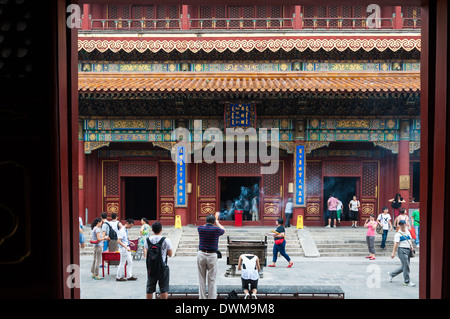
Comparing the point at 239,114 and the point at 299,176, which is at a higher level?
the point at 239,114

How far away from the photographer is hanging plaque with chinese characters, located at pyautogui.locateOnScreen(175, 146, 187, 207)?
13.1 m

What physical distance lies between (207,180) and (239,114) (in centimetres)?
311

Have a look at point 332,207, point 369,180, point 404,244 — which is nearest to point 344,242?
point 332,207

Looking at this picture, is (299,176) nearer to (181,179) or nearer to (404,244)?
(181,179)

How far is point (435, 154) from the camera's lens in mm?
2244

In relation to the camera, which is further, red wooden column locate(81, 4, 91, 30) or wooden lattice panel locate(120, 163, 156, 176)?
wooden lattice panel locate(120, 163, 156, 176)

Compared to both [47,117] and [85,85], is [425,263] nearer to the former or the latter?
[47,117]

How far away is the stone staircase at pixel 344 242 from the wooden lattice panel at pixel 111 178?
7.75m

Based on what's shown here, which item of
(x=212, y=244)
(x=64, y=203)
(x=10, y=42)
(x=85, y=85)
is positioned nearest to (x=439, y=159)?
(x=64, y=203)

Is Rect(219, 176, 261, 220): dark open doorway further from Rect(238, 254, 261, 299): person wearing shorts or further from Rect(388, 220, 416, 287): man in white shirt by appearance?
Rect(238, 254, 261, 299): person wearing shorts

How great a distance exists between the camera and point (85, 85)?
1185 cm

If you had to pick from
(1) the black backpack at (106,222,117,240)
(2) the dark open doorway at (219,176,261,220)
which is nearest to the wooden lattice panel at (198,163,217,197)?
(2) the dark open doorway at (219,176,261,220)

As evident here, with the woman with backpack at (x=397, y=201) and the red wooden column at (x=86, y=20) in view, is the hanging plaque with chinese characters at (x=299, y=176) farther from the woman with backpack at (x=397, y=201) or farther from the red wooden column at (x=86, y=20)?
the red wooden column at (x=86, y=20)

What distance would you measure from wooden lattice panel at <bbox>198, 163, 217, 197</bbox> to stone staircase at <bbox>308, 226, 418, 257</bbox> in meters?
4.04
